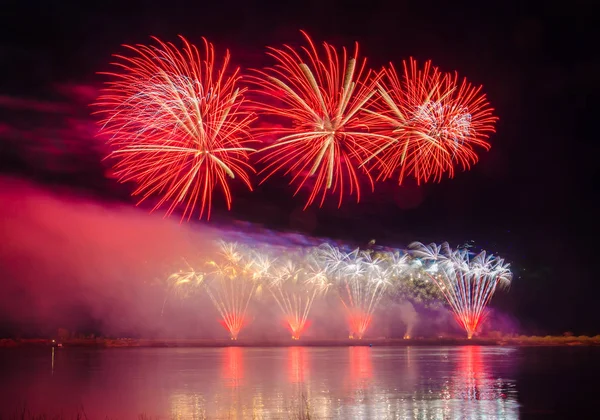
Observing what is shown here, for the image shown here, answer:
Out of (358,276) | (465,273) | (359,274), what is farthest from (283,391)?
(358,276)

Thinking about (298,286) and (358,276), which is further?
(298,286)

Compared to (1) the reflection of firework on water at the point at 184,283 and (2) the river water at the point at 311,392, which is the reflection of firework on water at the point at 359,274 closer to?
(1) the reflection of firework on water at the point at 184,283

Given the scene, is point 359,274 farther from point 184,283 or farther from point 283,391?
point 283,391

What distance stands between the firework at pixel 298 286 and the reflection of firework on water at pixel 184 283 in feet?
30.3

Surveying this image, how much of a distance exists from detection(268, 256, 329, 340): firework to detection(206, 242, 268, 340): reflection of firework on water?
2.37 metres

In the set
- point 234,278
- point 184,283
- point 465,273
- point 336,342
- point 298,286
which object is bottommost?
point 336,342

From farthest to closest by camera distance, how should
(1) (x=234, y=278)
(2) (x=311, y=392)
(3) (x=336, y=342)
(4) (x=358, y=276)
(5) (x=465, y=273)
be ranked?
(3) (x=336, y=342)
(1) (x=234, y=278)
(4) (x=358, y=276)
(5) (x=465, y=273)
(2) (x=311, y=392)

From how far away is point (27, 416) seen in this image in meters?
19.9

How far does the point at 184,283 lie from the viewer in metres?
88.6

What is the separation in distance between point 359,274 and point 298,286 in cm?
1018

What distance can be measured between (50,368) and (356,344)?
4471 centimetres

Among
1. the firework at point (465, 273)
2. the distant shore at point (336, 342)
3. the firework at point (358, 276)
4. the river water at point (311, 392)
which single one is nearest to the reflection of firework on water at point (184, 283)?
the distant shore at point (336, 342)

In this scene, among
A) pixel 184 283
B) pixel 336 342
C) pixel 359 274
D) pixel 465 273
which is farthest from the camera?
pixel 184 283

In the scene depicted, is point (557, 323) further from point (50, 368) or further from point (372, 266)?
point (50, 368)
